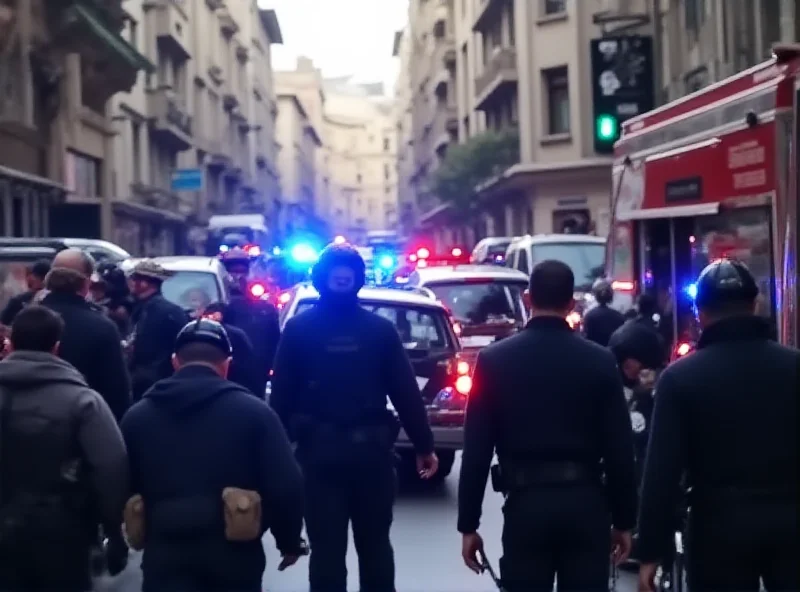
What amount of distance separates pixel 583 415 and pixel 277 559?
5.48 meters

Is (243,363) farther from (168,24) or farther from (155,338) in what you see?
(168,24)

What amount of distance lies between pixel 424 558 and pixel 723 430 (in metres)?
5.55

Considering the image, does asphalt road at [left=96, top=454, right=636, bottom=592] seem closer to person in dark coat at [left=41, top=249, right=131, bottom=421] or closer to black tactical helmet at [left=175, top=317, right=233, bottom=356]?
Answer: person in dark coat at [left=41, top=249, right=131, bottom=421]

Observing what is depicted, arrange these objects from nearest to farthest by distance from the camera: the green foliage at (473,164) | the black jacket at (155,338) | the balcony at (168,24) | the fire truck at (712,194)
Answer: the fire truck at (712,194), the black jacket at (155,338), the green foliage at (473,164), the balcony at (168,24)

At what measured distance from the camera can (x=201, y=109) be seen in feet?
201

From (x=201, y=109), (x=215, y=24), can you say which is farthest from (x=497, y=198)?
(x=215, y=24)

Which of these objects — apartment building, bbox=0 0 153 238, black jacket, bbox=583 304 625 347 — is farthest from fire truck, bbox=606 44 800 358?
apartment building, bbox=0 0 153 238

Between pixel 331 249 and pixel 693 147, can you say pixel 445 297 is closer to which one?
pixel 693 147

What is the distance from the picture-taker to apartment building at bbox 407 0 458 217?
69625 millimetres

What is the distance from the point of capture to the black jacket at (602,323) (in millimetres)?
13086

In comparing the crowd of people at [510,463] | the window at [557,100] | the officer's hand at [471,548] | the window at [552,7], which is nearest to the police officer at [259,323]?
the crowd of people at [510,463]

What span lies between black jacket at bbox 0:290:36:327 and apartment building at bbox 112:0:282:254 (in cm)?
2907

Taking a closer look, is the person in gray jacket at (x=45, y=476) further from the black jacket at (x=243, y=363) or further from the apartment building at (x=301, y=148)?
the apartment building at (x=301, y=148)

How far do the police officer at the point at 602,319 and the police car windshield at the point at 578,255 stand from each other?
9.60 m
